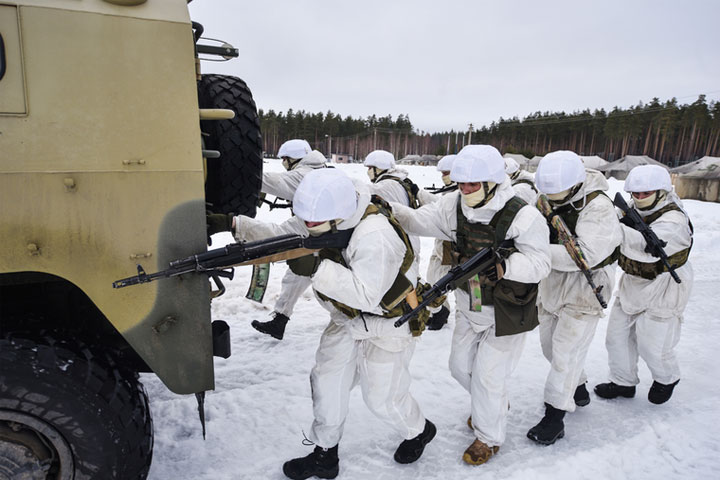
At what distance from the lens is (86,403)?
1917 millimetres

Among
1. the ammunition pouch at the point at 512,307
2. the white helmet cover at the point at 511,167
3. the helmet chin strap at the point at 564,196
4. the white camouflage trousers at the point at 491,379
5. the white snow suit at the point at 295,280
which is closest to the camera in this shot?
the ammunition pouch at the point at 512,307

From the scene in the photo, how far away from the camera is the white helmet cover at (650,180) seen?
3734mm

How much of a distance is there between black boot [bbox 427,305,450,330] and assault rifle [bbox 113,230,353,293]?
3.15 m

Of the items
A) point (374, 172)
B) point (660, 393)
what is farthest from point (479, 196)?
point (374, 172)

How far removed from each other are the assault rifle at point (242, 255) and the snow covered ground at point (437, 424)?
121cm

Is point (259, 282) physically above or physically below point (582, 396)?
above

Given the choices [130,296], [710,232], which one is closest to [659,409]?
[130,296]

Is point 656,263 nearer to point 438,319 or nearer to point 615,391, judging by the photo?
point 615,391

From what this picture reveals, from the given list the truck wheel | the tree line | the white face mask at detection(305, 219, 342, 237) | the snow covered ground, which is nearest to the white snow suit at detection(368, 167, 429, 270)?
the snow covered ground

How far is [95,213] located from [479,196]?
7.17ft

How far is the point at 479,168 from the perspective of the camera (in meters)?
2.86

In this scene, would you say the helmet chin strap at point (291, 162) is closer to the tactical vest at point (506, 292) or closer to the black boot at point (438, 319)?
the black boot at point (438, 319)

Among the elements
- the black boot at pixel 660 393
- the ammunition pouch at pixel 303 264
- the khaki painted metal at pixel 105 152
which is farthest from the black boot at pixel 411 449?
the black boot at pixel 660 393

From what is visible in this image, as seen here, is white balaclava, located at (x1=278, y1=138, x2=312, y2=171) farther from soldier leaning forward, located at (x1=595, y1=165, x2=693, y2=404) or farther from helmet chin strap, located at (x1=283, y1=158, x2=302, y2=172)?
soldier leaning forward, located at (x1=595, y1=165, x2=693, y2=404)
